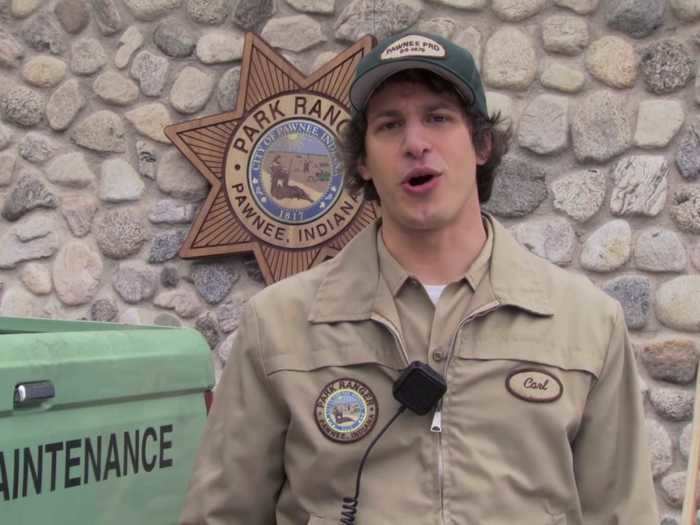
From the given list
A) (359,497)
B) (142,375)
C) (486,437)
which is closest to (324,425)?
(359,497)

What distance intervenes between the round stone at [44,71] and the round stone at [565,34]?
2.24 meters

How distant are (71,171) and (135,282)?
0.62 m

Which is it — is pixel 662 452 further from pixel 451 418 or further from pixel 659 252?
pixel 451 418

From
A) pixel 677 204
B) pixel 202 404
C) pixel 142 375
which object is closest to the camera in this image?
pixel 142 375

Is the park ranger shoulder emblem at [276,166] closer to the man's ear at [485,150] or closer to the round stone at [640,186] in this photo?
the round stone at [640,186]

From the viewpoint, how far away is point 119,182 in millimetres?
5117

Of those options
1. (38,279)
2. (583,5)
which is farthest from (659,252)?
(38,279)

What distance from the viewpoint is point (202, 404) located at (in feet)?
9.32

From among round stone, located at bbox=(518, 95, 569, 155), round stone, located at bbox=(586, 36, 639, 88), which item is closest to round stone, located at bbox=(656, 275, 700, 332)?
round stone, located at bbox=(518, 95, 569, 155)

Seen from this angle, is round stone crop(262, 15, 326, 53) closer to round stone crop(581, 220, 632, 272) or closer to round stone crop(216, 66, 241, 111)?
round stone crop(216, 66, 241, 111)

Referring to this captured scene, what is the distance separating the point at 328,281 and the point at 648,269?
2613mm

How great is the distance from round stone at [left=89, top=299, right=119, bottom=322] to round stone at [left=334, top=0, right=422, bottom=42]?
1570 millimetres

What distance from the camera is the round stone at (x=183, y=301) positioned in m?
4.97

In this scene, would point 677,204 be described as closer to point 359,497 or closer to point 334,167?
point 334,167
